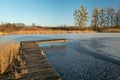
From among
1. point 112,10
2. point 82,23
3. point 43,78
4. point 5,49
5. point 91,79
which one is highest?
point 112,10

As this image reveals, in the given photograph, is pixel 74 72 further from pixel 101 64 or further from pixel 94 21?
pixel 94 21

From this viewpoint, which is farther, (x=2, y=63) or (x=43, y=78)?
(x=2, y=63)

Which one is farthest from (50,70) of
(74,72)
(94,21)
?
(94,21)

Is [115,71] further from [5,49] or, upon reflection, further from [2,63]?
[5,49]

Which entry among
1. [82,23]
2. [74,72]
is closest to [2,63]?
[74,72]

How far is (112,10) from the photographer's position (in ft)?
177

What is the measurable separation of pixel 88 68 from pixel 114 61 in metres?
2.18

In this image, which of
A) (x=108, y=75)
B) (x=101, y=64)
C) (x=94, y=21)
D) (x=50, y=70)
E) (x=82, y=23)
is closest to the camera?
(x=50, y=70)

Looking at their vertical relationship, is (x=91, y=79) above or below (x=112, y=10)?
below

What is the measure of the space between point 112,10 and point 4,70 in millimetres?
53207

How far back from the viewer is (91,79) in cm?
618

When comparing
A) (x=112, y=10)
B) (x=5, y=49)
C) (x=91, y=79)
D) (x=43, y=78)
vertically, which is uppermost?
(x=112, y=10)

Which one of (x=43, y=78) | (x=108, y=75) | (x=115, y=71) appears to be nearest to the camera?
(x=43, y=78)

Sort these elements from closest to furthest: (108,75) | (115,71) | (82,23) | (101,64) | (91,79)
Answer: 1. (91,79)
2. (108,75)
3. (115,71)
4. (101,64)
5. (82,23)
